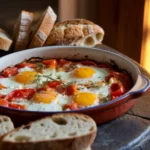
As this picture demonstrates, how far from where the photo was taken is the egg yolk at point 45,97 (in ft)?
5.41

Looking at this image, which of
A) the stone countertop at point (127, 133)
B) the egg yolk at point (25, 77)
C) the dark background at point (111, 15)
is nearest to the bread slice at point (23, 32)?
the egg yolk at point (25, 77)

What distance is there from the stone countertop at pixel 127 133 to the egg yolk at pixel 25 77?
437mm

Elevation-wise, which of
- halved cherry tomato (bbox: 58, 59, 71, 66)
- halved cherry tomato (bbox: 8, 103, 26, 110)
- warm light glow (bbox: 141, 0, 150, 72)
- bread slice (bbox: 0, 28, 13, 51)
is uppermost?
bread slice (bbox: 0, 28, 13, 51)

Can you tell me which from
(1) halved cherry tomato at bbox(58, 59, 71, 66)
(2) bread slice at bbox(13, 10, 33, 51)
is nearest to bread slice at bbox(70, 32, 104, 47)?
(1) halved cherry tomato at bbox(58, 59, 71, 66)

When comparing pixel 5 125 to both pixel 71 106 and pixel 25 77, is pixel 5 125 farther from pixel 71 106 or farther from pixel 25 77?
pixel 25 77

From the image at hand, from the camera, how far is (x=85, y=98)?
1.65 meters

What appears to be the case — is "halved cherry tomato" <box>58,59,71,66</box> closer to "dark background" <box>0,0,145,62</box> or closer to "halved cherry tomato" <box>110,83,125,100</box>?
"halved cherry tomato" <box>110,83,125,100</box>

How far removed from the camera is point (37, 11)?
3.98m

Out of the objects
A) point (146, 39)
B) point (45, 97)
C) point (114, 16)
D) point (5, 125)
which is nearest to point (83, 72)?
point (45, 97)

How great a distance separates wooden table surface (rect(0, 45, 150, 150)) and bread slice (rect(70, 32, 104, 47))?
2.05 feet

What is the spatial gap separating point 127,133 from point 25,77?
574 mm

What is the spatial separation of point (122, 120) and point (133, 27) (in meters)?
1.68

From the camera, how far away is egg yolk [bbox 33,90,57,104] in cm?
165

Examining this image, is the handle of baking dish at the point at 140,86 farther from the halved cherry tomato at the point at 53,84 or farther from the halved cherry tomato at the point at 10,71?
the halved cherry tomato at the point at 10,71
